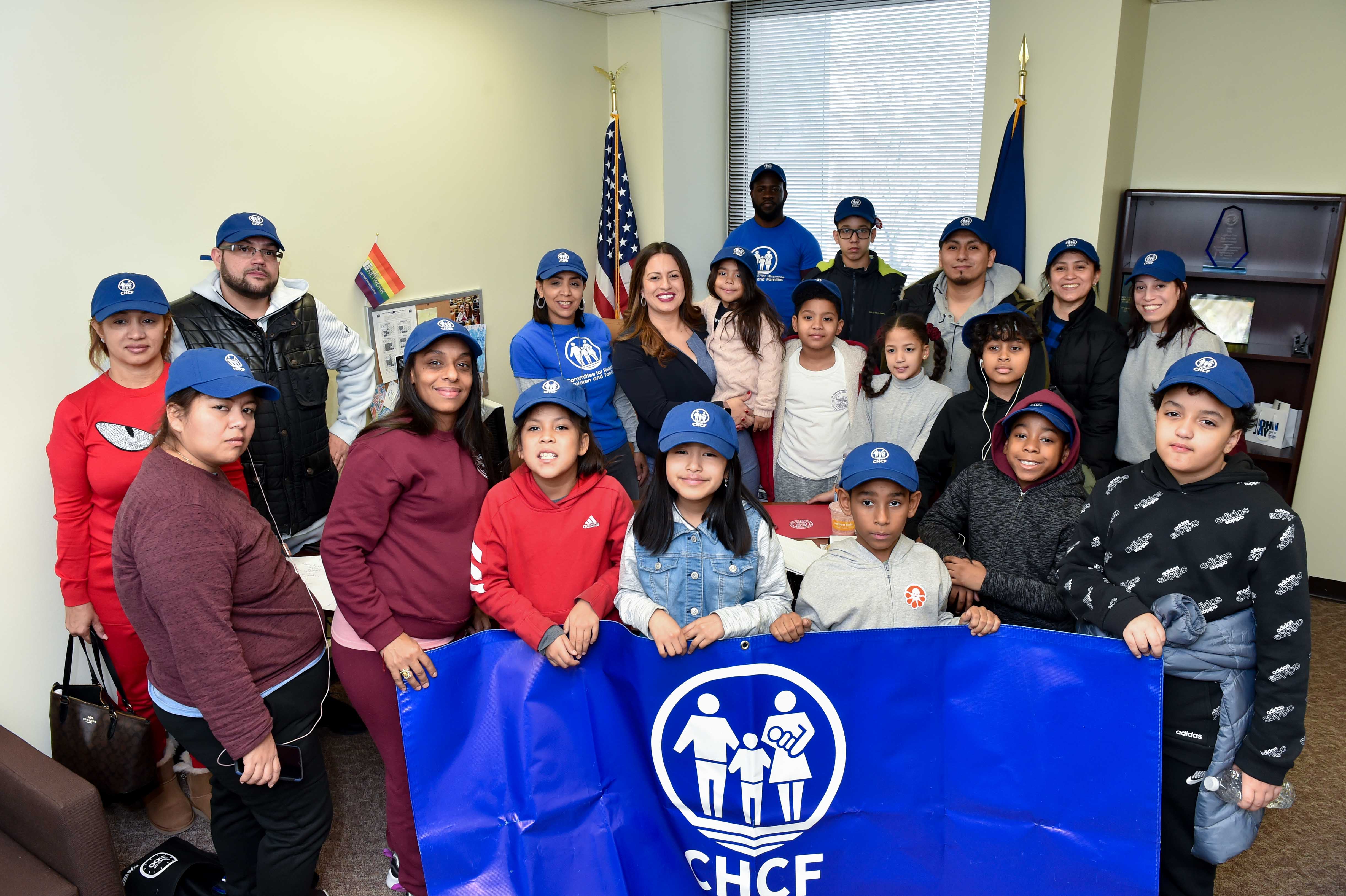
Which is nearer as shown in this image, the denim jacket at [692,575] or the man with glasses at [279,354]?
the denim jacket at [692,575]

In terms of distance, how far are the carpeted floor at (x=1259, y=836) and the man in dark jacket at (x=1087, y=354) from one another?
1405mm

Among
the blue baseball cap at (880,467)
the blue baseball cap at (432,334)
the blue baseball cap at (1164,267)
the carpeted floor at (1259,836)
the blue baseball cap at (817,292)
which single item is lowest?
the carpeted floor at (1259,836)

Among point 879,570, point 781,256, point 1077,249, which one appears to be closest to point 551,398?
point 879,570

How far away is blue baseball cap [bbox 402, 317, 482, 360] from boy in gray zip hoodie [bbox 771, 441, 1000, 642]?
→ 1183 millimetres

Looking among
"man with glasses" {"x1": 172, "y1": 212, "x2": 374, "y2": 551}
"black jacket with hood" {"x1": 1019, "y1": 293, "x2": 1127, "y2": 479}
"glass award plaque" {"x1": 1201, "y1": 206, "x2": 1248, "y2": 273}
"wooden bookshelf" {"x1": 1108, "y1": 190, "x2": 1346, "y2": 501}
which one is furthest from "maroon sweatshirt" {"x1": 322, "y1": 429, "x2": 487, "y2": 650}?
"glass award plaque" {"x1": 1201, "y1": 206, "x2": 1248, "y2": 273}

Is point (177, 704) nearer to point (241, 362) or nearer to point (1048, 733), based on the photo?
point (241, 362)

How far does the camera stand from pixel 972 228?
3941 millimetres

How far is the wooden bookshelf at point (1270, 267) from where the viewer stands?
15.3 ft

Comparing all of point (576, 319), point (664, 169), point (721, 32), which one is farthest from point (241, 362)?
point (721, 32)

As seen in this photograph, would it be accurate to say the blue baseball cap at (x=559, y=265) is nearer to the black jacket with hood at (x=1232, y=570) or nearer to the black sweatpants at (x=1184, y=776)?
the black jacket with hood at (x=1232, y=570)

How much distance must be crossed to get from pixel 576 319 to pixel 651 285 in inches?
15.7

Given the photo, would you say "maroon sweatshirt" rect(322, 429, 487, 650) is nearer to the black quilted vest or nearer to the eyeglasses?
the black quilted vest

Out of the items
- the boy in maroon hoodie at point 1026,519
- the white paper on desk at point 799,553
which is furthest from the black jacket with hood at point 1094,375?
the white paper on desk at point 799,553

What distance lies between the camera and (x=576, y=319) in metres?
3.92
